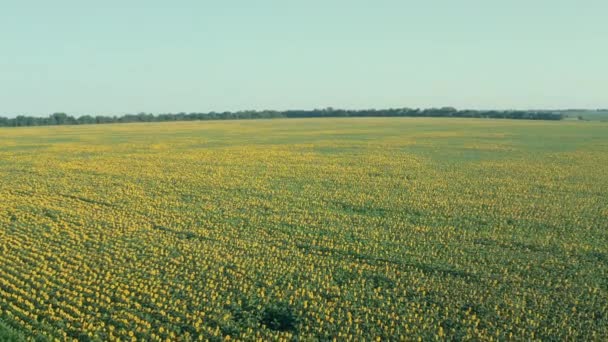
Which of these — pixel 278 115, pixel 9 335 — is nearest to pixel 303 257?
pixel 9 335

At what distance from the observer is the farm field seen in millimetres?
A: 10648

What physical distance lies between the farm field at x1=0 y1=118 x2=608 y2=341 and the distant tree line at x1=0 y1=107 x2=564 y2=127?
4839 inches

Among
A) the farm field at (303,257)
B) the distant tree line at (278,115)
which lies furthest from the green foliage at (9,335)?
the distant tree line at (278,115)

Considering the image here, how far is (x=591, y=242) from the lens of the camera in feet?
53.8

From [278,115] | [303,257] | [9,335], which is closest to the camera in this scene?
[9,335]

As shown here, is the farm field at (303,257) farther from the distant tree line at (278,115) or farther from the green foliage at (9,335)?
the distant tree line at (278,115)

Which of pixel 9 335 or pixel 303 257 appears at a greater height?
pixel 303 257

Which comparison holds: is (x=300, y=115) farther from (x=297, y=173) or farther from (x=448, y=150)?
(x=297, y=173)

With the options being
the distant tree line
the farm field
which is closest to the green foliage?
the farm field

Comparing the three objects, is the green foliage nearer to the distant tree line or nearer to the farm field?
the farm field

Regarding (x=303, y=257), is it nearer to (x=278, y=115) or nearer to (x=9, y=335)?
(x=9, y=335)

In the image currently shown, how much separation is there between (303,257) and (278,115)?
557 ft

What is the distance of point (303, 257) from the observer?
1467 cm

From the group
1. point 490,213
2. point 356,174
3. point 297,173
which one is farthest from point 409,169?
point 490,213
